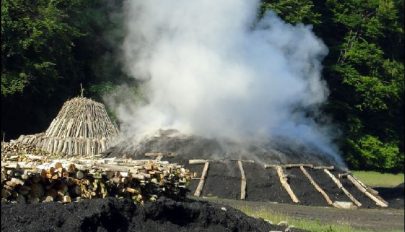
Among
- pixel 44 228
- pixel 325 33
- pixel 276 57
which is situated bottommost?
pixel 44 228

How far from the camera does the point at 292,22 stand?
39906 millimetres

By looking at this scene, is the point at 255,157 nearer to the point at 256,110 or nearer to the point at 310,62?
the point at 256,110

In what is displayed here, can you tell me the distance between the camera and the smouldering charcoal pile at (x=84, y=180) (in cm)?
1391

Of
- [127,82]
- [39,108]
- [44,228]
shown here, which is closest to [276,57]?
[127,82]

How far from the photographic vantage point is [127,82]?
3738cm

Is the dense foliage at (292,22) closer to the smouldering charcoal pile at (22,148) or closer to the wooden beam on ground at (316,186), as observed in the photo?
the smouldering charcoal pile at (22,148)

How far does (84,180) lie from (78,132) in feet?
47.6

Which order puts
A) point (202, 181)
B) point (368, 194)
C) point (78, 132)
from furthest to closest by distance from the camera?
point (78, 132) < point (368, 194) < point (202, 181)

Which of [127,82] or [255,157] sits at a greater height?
[127,82]

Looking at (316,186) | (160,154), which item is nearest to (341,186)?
(316,186)

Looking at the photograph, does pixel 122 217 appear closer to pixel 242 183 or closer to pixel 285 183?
pixel 242 183

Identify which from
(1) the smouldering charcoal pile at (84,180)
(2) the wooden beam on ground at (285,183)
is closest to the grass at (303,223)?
(1) the smouldering charcoal pile at (84,180)

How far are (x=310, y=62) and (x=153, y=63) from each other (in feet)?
28.7

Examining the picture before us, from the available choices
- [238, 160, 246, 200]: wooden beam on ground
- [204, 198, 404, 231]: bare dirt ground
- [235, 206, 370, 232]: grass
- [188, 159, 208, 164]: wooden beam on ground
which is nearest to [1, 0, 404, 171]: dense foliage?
[188, 159, 208, 164]: wooden beam on ground
